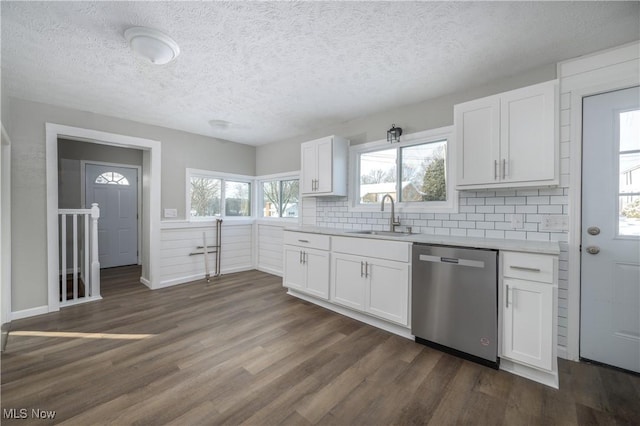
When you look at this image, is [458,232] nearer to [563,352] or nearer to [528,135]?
[528,135]

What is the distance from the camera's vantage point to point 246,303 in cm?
339

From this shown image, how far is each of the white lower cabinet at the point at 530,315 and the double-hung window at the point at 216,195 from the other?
4.38 meters

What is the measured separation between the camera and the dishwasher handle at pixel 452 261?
2078mm

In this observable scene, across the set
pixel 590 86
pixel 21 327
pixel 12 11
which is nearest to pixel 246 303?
pixel 21 327

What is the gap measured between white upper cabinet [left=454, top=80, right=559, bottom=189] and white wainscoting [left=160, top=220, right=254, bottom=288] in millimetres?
3904

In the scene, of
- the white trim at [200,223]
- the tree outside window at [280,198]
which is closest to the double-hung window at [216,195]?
the white trim at [200,223]

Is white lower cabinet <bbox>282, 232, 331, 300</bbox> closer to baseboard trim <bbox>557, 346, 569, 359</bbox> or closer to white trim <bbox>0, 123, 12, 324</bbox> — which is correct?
baseboard trim <bbox>557, 346, 569, 359</bbox>

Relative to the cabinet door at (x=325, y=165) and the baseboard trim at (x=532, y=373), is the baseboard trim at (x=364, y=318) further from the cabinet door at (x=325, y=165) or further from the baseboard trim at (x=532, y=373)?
the cabinet door at (x=325, y=165)

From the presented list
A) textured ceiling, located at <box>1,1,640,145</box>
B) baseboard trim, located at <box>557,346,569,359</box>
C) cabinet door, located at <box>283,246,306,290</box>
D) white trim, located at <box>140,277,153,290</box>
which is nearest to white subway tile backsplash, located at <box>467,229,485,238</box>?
baseboard trim, located at <box>557,346,569,359</box>

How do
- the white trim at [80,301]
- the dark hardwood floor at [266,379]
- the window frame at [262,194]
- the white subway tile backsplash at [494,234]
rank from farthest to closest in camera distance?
the window frame at [262,194], the white trim at [80,301], the white subway tile backsplash at [494,234], the dark hardwood floor at [266,379]

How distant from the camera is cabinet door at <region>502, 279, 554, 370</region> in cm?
183

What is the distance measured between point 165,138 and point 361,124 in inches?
119

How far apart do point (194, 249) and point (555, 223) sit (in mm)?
4691

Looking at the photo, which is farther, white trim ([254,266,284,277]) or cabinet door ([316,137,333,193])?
white trim ([254,266,284,277])
